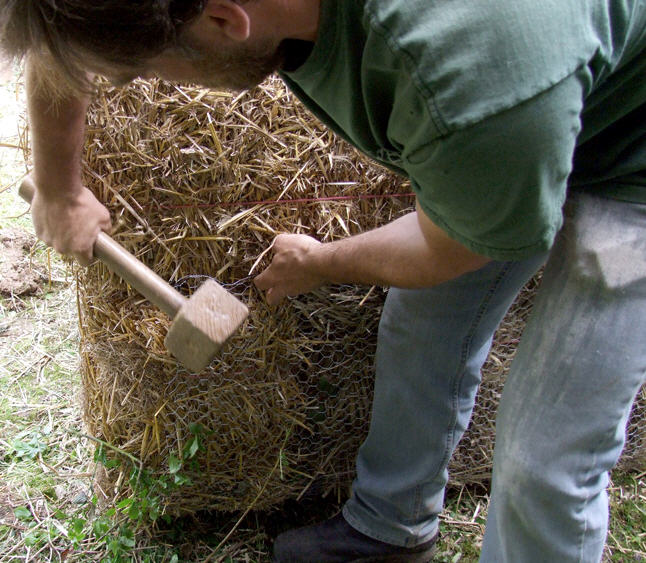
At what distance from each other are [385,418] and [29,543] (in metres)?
0.96

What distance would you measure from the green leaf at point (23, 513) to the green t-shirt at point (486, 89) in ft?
4.48

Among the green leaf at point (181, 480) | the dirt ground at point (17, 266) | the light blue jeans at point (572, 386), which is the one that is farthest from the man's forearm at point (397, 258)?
the dirt ground at point (17, 266)

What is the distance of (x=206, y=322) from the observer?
111 centimetres

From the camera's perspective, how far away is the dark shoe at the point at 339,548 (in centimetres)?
157

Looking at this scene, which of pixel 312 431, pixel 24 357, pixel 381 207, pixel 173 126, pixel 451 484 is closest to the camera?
pixel 173 126

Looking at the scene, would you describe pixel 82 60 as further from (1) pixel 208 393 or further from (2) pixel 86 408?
(2) pixel 86 408

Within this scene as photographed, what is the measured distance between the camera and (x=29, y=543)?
165 centimetres

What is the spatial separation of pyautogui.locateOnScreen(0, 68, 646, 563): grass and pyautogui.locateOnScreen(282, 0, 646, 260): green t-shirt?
951 mm

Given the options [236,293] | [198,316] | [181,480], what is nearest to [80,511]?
[181,480]

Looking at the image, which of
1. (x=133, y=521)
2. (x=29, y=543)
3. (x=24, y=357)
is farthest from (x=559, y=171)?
(x=24, y=357)

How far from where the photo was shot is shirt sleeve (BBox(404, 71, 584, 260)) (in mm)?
746

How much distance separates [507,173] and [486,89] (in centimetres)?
10

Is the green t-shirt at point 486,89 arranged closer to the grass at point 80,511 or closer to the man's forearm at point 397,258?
the man's forearm at point 397,258

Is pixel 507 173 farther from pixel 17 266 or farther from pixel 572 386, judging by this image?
pixel 17 266
